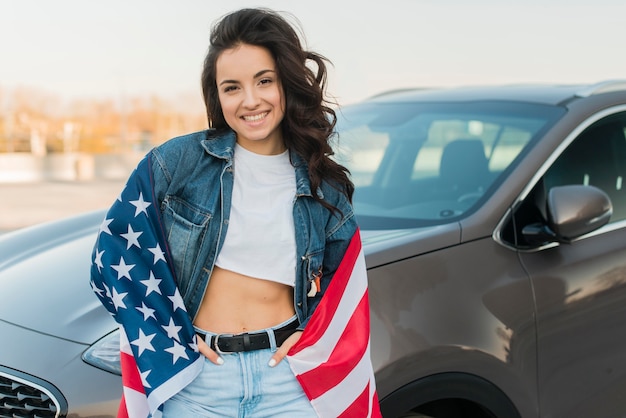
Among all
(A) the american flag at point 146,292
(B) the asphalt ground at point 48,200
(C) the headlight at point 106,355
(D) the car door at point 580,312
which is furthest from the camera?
(B) the asphalt ground at point 48,200

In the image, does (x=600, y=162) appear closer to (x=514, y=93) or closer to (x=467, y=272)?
(x=514, y=93)

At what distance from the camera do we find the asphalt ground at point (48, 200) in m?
14.0

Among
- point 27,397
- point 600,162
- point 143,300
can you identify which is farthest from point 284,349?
point 600,162

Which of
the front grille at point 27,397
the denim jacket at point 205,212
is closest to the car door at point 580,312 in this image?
the denim jacket at point 205,212

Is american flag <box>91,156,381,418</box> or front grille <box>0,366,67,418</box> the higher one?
american flag <box>91,156,381,418</box>

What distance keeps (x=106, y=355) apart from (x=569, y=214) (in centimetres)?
172

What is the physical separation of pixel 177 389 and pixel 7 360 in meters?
0.71

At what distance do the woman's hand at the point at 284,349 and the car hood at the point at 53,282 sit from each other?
2.11 feet

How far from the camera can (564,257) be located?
3.06 metres

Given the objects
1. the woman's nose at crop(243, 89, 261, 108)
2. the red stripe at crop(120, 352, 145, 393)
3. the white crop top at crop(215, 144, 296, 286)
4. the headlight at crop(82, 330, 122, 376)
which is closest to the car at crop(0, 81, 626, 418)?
the headlight at crop(82, 330, 122, 376)

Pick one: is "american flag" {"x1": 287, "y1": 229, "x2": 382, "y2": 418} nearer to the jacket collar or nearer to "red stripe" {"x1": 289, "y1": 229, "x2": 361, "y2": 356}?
"red stripe" {"x1": 289, "y1": 229, "x2": 361, "y2": 356}

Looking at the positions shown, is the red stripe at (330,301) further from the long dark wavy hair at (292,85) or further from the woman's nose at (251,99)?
the woman's nose at (251,99)

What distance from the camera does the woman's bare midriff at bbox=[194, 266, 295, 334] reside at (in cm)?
192

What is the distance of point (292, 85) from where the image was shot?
6.58ft
